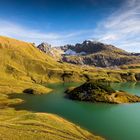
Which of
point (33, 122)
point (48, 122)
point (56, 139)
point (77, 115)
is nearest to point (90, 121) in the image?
point (77, 115)

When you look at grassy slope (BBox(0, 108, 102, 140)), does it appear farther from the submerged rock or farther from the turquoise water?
the submerged rock

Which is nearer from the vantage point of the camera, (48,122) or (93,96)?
(48,122)

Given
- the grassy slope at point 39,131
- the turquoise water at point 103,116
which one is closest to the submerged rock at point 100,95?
the turquoise water at point 103,116

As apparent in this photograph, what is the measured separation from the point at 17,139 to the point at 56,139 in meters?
11.4

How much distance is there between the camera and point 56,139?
72.2 m

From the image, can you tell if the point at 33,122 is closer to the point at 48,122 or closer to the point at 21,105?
the point at 48,122

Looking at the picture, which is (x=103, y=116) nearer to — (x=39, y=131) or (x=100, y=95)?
(x=100, y=95)

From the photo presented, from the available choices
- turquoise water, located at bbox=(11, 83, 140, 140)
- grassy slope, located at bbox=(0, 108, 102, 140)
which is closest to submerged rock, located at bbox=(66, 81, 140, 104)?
turquoise water, located at bbox=(11, 83, 140, 140)

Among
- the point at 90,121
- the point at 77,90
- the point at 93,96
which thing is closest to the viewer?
the point at 90,121

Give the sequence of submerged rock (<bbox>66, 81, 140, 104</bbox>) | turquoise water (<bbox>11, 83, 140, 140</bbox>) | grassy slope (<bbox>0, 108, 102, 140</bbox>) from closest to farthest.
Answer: grassy slope (<bbox>0, 108, 102, 140</bbox>), turquoise water (<bbox>11, 83, 140, 140</bbox>), submerged rock (<bbox>66, 81, 140, 104</bbox>)

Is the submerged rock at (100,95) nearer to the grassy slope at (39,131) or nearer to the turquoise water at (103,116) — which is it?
the turquoise water at (103,116)

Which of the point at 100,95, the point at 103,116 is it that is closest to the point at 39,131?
the point at 103,116

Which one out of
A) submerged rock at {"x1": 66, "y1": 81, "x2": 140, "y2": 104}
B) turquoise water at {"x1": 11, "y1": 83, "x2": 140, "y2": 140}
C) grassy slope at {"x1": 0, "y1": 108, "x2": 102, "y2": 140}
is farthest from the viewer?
submerged rock at {"x1": 66, "y1": 81, "x2": 140, "y2": 104}

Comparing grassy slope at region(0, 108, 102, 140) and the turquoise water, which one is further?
the turquoise water
